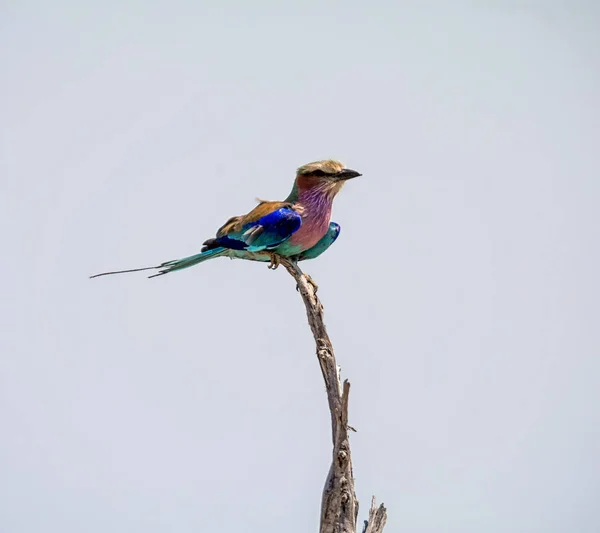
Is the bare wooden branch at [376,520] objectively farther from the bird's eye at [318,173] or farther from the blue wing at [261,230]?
the bird's eye at [318,173]

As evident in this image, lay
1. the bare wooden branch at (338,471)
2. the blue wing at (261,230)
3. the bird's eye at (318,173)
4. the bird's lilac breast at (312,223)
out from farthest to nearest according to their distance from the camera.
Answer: the bird's eye at (318,173) → the bird's lilac breast at (312,223) → the blue wing at (261,230) → the bare wooden branch at (338,471)

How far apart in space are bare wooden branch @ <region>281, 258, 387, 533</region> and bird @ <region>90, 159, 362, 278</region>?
0.92 metres

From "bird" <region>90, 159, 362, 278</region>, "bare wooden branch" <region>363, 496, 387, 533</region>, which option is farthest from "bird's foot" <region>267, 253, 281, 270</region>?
"bare wooden branch" <region>363, 496, 387, 533</region>

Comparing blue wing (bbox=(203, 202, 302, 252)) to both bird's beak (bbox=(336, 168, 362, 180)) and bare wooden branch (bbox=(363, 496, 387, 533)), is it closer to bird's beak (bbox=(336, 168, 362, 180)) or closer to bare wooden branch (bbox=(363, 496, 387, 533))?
bird's beak (bbox=(336, 168, 362, 180))

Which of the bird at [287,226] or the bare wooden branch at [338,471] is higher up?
the bird at [287,226]

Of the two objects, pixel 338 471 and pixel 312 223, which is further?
pixel 312 223

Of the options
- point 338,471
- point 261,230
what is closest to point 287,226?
point 261,230

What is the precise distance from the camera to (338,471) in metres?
8.66

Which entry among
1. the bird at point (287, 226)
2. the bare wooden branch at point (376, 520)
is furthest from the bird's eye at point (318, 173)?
the bare wooden branch at point (376, 520)

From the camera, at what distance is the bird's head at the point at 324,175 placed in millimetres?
9523

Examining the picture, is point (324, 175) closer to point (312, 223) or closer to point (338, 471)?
point (312, 223)

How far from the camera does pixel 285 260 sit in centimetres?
955

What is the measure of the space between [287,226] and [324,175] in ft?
1.99

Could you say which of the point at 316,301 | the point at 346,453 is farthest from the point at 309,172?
the point at 346,453
